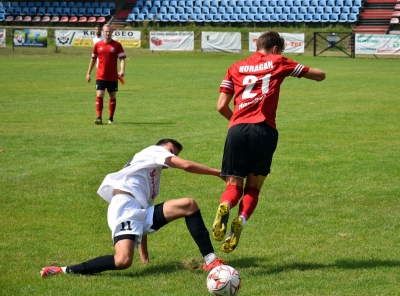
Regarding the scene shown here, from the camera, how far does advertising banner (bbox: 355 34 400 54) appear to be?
39375 millimetres

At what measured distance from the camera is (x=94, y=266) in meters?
5.91

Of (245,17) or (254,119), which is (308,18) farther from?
(254,119)

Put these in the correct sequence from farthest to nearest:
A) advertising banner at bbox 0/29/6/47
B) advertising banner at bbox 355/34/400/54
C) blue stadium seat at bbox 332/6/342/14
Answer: blue stadium seat at bbox 332/6/342/14 < advertising banner at bbox 0/29/6/47 < advertising banner at bbox 355/34/400/54

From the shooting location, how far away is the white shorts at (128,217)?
5.95 m

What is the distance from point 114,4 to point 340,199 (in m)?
49.7

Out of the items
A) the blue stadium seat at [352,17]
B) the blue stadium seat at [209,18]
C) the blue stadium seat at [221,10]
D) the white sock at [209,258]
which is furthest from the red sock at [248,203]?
the blue stadium seat at [221,10]

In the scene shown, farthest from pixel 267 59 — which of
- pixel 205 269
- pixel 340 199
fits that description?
pixel 340 199

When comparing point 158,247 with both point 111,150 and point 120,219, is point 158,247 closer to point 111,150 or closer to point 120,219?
point 120,219

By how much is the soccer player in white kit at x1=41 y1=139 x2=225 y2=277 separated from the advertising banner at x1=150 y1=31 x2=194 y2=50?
1484 inches

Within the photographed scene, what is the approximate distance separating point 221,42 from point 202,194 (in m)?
34.7

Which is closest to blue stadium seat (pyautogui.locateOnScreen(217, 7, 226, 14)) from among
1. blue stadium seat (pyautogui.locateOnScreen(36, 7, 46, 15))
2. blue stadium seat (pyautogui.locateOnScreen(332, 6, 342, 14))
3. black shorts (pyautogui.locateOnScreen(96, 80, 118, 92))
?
blue stadium seat (pyautogui.locateOnScreen(332, 6, 342, 14))

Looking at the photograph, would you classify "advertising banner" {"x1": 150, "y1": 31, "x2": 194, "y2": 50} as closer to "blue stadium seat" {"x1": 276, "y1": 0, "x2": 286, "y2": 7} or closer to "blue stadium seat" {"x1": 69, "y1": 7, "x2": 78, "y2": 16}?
"blue stadium seat" {"x1": 276, "y1": 0, "x2": 286, "y2": 7}

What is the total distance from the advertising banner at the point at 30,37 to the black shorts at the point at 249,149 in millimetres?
39216

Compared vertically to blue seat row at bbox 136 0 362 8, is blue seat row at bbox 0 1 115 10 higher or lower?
lower
